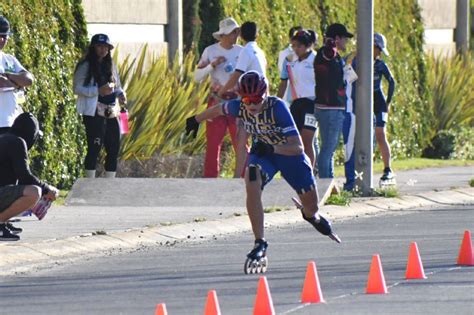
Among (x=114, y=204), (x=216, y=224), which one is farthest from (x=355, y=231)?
(x=114, y=204)

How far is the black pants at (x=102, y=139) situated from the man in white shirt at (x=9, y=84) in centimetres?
311

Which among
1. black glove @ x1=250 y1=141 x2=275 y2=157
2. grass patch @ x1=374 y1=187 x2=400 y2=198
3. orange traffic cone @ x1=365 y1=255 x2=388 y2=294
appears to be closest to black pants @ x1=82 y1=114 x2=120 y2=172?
grass patch @ x1=374 y1=187 x2=400 y2=198

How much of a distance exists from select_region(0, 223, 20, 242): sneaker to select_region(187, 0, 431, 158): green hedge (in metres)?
8.73

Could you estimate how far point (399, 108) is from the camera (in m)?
27.2

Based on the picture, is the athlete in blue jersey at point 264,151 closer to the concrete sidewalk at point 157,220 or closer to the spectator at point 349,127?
the concrete sidewalk at point 157,220

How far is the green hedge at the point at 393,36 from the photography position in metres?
23.6

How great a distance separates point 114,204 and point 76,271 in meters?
4.87

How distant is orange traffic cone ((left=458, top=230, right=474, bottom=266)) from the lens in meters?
13.0

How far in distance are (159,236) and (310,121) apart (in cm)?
402

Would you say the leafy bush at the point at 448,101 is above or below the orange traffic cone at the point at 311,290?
below

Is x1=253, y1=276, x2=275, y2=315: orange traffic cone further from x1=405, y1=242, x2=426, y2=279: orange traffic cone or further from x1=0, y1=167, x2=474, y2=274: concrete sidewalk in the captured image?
x1=0, y1=167, x2=474, y2=274: concrete sidewalk

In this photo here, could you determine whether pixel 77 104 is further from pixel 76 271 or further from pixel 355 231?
pixel 76 271

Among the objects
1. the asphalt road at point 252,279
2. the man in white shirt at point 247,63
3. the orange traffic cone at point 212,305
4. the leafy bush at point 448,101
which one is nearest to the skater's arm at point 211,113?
A: the asphalt road at point 252,279

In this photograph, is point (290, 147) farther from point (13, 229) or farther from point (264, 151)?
point (13, 229)
